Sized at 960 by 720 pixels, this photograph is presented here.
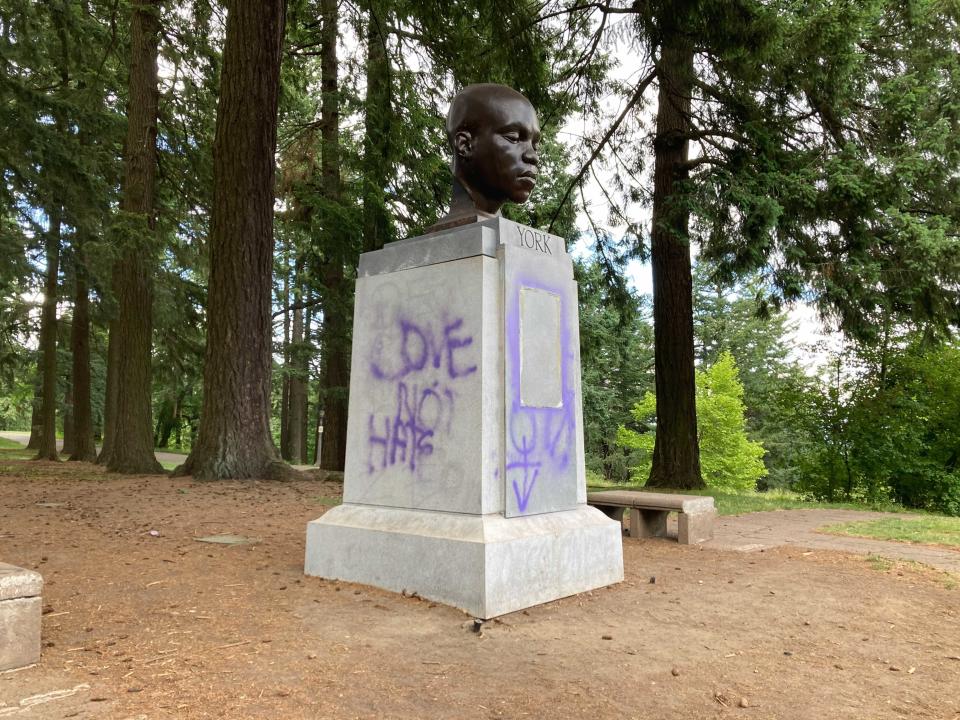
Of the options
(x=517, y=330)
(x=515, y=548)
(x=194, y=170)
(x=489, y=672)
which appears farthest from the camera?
(x=194, y=170)

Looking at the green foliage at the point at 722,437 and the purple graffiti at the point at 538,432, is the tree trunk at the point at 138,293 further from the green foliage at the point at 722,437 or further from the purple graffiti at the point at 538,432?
the green foliage at the point at 722,437

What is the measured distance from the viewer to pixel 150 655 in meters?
3.11

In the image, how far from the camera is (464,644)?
3432 mm

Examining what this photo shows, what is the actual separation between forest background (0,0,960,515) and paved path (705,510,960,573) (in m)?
2.71

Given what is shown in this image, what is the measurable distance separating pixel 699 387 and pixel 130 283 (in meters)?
20.8

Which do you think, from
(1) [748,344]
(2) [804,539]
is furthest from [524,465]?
(1) [748,344]

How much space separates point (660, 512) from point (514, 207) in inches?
301

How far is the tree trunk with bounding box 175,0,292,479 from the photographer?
29.6ft

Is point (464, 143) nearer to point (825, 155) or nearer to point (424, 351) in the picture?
point (424, 351)

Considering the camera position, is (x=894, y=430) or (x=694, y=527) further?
(x=894, y=430)

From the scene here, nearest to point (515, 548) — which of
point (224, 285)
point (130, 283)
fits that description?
point (224, 285)

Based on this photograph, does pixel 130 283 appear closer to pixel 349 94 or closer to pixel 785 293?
pixel 349 94

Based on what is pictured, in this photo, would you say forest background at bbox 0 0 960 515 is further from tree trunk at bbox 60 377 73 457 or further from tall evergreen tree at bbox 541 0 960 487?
tree trunk at bbox 60 377 73 457

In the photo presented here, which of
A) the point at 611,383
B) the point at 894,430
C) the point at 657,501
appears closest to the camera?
the point at 657,501
